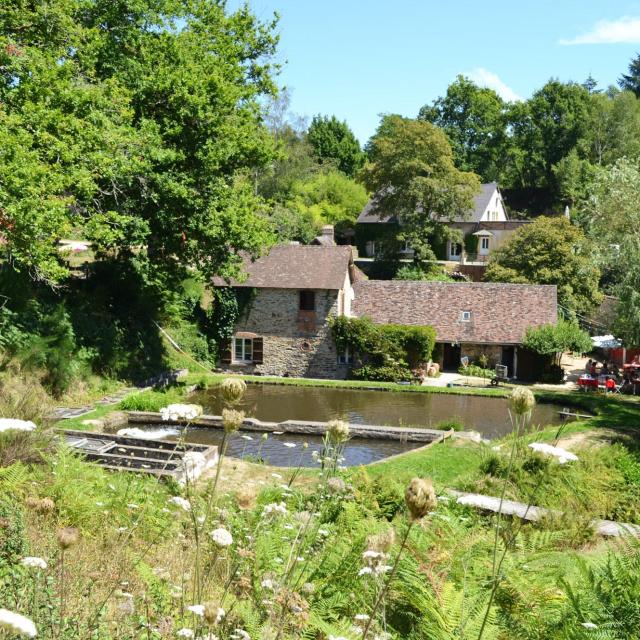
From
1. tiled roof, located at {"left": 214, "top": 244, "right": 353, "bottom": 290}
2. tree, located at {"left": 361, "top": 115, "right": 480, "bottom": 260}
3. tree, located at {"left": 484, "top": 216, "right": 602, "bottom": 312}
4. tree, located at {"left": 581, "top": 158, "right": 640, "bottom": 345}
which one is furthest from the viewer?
tree, located at {"left": 361, "top": 115, "right": 480, "bottom": 260}

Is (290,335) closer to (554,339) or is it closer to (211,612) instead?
(554,339)

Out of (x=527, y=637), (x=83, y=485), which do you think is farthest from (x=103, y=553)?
(x=527, y=637)

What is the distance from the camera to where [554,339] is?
30.8m

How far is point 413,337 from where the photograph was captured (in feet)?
100

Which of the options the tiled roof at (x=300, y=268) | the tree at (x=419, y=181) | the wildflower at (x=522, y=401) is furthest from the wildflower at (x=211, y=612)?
the tree at (x=419, y=181)

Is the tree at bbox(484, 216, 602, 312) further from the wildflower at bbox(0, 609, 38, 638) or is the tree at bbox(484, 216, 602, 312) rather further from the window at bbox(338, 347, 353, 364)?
the wildflower at bbox(0, 609, 38, 638)

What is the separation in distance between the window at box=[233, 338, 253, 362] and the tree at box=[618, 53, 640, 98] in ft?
237

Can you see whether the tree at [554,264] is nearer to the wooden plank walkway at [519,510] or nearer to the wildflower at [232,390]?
the wooden plank walkway at [519,510]

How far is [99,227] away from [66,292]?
5468 mm

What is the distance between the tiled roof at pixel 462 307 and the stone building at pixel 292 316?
1902 millimetres

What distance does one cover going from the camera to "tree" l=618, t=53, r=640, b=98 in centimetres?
8625

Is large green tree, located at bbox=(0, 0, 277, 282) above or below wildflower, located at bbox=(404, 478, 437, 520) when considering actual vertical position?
above

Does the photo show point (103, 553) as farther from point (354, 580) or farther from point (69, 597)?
point (354, 580)

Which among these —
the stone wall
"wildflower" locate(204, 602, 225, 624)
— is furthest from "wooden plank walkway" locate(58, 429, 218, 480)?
the stone wall
